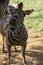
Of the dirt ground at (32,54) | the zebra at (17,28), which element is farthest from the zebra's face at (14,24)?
the dirt ground at (32,54)

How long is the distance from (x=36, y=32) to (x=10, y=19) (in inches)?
129

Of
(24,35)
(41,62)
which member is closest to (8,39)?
(24,35)

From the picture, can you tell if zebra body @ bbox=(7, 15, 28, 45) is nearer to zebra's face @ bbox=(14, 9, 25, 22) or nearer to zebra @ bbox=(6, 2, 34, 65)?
zebra @ bbox=(6, 2, 34, 65)

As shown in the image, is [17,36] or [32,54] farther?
[32,54]

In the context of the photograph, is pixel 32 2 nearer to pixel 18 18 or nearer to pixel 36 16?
pixel 36 16

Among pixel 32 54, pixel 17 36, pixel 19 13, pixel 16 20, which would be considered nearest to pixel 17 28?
pixel 16 20

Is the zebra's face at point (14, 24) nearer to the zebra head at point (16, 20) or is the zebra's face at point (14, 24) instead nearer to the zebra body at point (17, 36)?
the zebra head at point (16, 20)

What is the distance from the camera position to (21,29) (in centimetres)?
527

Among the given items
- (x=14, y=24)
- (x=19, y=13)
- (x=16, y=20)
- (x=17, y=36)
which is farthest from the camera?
(x=17, y=36)

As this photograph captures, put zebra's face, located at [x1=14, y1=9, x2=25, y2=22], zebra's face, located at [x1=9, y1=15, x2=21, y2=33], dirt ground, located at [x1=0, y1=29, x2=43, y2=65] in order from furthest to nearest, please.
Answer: dirt ground, located at [x1=0, y1=29, x2=43, y2=65], zebra's face, located at [x1=14, y1=9, x2=25, y2=22], zebra's face, located at [x1=9, y1=15, x2=21, y2=33]

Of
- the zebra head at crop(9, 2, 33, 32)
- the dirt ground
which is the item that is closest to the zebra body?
the zebra head at crop(9, 2, 33, 32)

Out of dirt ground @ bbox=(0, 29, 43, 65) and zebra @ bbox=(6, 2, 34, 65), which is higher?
zebra @ bbox=(6, 2, 34, 65)

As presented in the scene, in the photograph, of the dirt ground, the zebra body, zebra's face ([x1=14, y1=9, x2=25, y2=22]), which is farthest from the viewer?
the dirt ground

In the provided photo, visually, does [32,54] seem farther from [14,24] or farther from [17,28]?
[14,24]
